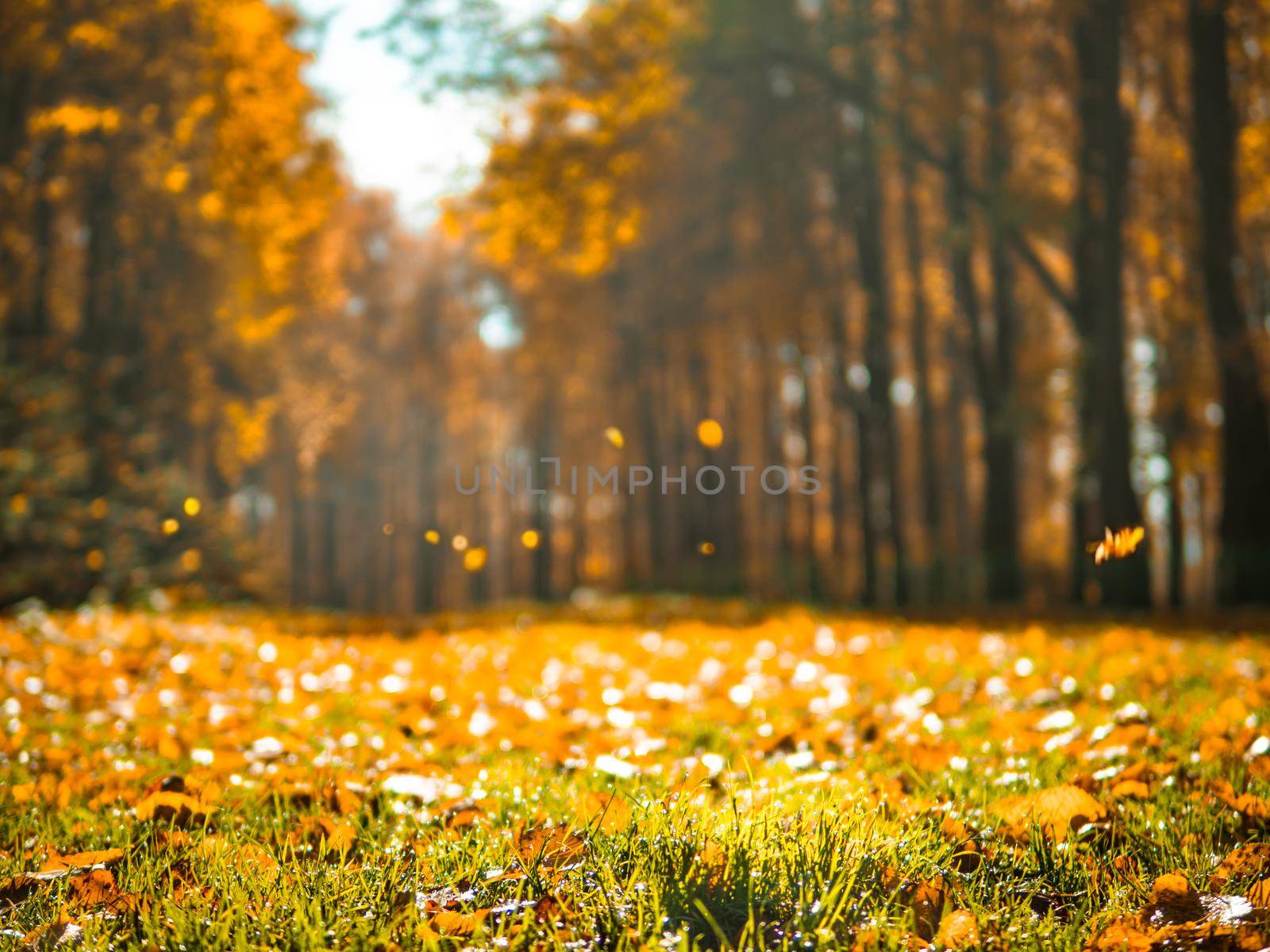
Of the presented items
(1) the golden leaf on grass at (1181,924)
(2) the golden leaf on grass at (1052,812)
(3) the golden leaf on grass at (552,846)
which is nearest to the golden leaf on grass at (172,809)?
(3) the golden leaf on grass at (552,846)

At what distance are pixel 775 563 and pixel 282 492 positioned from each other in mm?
13242

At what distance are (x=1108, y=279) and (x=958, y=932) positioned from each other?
1162 centimetres

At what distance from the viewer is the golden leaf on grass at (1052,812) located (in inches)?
96.3

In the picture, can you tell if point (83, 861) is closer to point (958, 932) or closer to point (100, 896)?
point (100, 896)

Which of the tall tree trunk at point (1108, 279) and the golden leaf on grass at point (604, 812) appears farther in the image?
the tall tree trunk at point (1108, 279)

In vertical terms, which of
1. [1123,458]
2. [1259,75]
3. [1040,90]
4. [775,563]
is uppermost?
[1040,90]

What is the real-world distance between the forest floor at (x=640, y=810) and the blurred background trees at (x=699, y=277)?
2.14 metres

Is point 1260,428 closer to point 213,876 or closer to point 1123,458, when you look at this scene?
point 1123,458

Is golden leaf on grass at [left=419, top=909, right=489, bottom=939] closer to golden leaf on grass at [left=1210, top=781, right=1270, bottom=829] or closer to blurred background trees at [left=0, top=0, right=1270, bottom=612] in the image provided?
golden leaf on grass at [left=1210, top=781, right=1270, bottom=829]

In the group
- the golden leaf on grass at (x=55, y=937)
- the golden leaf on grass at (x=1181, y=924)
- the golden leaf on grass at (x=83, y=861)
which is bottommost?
the golden leaf on grass at (x=1181, y=924)

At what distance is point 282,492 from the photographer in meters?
27.1

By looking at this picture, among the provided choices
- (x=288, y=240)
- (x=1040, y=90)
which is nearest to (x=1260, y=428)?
(x=1040, y=90)

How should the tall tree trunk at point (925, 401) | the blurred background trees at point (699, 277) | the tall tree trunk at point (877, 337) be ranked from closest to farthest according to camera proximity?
the blurred background trees at point (699, 277) < the tall tree trunk at point (877, 337) < the tall tree trunk at point (925, 401)

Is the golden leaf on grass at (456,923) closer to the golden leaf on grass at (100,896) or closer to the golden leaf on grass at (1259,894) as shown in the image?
the golden leaf on grass at (100,896)
